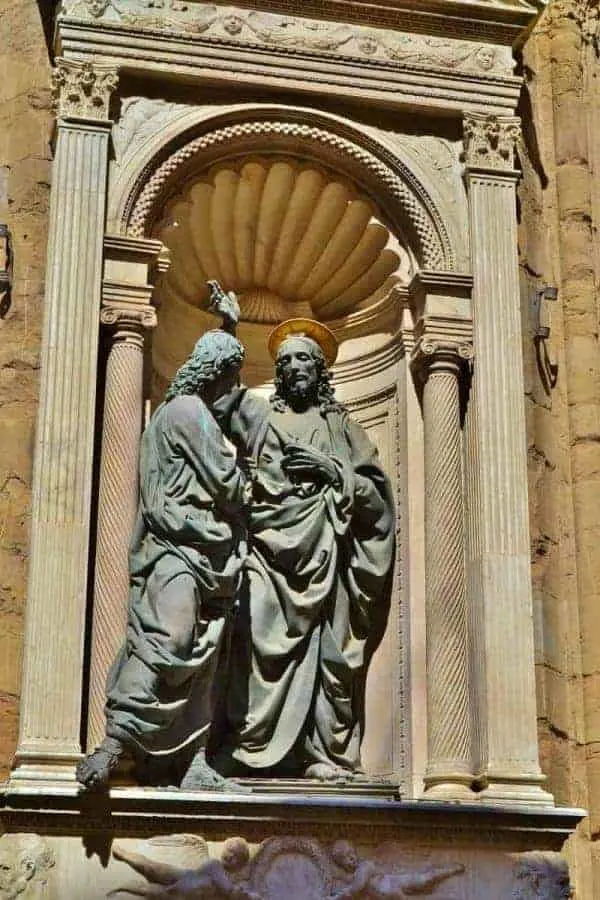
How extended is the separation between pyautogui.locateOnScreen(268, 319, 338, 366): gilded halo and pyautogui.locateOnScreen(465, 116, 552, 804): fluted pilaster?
833 mm

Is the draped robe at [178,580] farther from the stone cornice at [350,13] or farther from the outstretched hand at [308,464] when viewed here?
the stone cornice at [350,13]

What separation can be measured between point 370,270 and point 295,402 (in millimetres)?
1009

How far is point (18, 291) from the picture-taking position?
865cm

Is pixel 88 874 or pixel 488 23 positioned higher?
pixel 488 23

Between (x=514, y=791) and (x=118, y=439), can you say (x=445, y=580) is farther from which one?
(x=118, y=439)

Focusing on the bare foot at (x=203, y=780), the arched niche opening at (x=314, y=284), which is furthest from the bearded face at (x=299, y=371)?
the bare foot at (x=203, y=780)

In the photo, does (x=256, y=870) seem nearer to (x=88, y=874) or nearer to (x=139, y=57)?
(x=88, y=874)

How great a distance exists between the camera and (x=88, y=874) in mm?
7332

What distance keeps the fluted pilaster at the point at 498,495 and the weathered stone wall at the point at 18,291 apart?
2.14 meters

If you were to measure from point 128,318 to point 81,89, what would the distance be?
3.86 feet

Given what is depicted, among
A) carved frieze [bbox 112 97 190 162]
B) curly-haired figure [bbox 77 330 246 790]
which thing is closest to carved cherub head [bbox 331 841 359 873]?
curly-haired figure [bbox 77 330 246 790]

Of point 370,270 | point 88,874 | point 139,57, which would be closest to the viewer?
point 88,874

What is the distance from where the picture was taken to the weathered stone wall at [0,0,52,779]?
8172 millimetres

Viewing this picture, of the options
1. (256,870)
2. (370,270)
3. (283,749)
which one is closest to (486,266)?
(370,270)
